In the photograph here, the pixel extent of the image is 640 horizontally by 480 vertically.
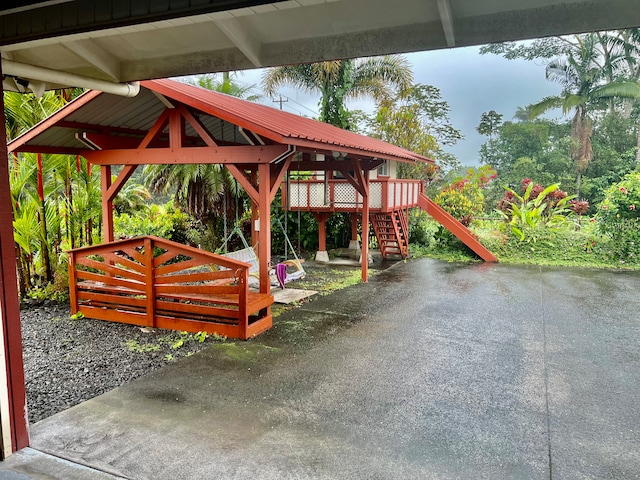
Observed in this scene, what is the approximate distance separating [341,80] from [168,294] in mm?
12965

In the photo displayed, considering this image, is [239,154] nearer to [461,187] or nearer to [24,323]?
→ [24,323]

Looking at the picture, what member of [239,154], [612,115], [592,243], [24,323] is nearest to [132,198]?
[24,323]

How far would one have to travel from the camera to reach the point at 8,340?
3.11m

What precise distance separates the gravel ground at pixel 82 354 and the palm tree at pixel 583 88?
2492 centimetres

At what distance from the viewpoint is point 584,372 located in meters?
4.88

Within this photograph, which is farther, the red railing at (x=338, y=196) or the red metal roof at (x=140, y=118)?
the red railing at (x=338, y=196)

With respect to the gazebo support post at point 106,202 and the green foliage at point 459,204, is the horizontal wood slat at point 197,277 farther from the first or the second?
the green foliage at point 459,204

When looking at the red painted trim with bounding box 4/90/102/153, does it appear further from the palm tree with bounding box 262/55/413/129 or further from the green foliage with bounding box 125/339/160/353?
the palm tree with bounding box 262/55/413/129

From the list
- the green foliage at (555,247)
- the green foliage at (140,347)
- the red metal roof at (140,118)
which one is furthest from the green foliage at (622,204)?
the green foliage at (140,347)

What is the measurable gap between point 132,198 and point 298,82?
29.6 feet

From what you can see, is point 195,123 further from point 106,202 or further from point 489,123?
point 489,123

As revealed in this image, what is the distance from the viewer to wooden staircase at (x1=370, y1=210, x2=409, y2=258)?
509 inches

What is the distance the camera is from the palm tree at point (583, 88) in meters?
22.8

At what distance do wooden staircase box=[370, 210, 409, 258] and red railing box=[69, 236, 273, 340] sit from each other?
7283 millimetres
